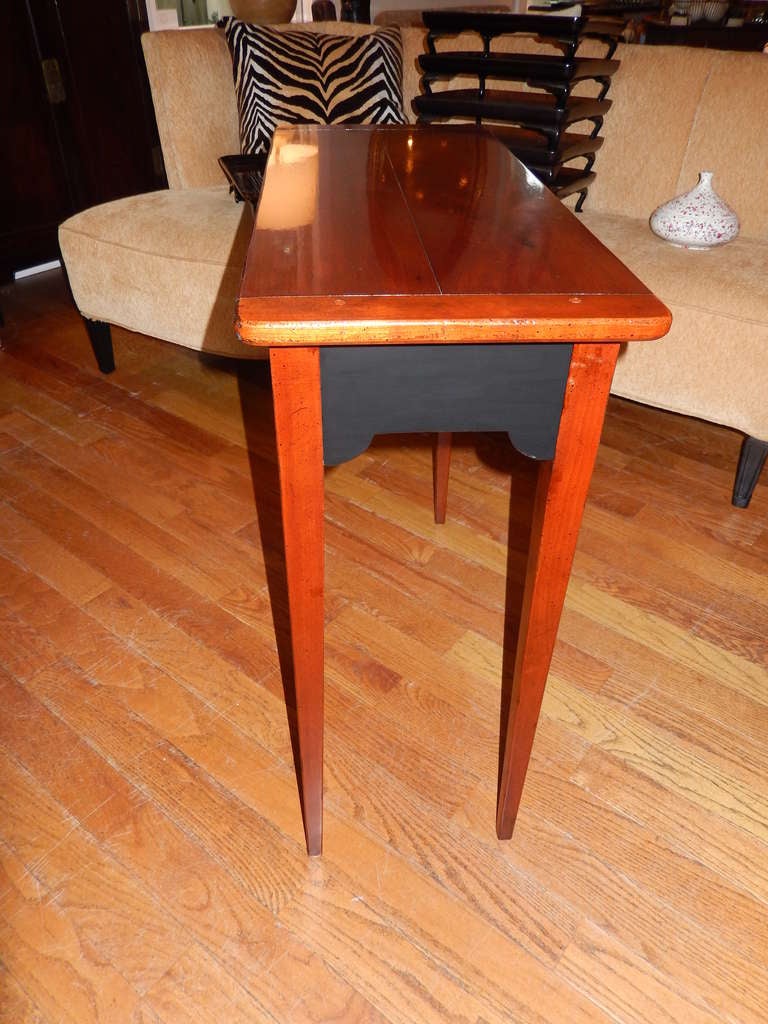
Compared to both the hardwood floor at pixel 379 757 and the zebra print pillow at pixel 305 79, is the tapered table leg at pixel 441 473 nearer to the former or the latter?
the hardwood floor at pixel 379 757

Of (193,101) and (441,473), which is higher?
(193,101)

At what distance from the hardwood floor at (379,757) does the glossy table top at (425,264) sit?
0.63 m

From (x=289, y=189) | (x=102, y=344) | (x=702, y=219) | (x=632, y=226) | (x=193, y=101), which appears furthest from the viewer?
(x=102, y=344)

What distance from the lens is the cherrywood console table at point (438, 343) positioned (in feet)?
1.71

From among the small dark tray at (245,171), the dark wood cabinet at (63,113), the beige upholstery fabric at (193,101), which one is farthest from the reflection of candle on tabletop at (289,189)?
the dark wood cabinet at (63,113)

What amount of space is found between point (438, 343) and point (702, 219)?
3.86 feet

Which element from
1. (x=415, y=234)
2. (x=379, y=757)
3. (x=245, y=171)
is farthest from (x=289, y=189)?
(x=245, y=171)

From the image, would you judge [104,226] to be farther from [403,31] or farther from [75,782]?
[75,782]

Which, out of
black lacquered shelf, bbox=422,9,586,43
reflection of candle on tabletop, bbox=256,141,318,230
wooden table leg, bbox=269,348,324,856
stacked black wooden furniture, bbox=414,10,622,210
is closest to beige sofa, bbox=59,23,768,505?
stacked black wooden furniture, bbox=414,10,622,210

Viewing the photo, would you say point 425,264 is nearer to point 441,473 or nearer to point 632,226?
point 441,473

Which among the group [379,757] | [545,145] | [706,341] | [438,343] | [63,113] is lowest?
[379,757]

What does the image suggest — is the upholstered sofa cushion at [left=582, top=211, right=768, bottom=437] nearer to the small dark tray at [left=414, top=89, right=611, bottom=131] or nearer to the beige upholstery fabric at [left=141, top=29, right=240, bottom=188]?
the small dark tray at [left=414, top=89, right=611, bottom=131]

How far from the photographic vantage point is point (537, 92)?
1772 mm

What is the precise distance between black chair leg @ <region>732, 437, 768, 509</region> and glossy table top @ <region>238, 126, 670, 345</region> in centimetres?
74
